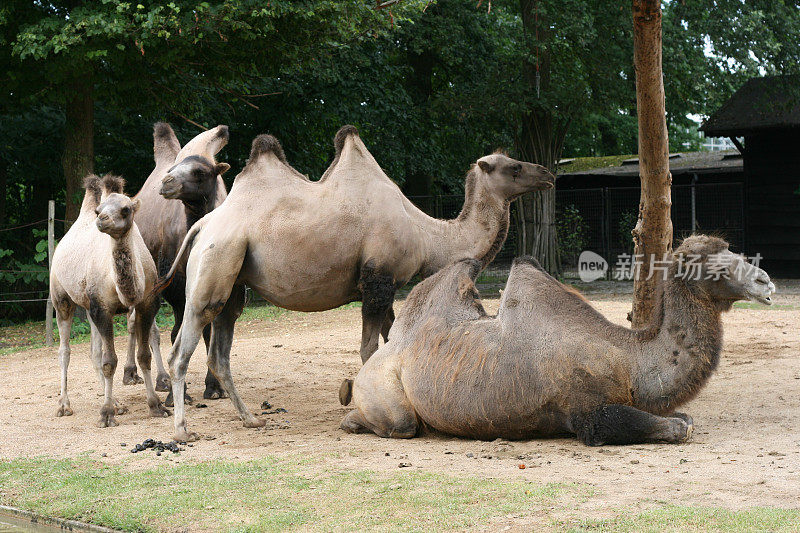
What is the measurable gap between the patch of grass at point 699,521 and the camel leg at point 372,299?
11.2ft

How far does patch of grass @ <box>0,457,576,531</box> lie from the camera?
445 centimetres

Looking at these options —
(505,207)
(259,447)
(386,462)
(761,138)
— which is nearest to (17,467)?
(259,447)

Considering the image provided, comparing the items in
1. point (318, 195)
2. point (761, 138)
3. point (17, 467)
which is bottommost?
point (17, 467)

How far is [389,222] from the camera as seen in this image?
293 inches

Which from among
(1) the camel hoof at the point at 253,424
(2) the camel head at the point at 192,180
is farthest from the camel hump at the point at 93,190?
(1) the camel hoof at the point at 253,424

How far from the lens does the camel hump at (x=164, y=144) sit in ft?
33.7

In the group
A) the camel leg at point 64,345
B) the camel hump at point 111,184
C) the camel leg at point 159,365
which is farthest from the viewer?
the camel leg at point 159,365

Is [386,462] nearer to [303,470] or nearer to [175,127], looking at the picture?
[303,470]

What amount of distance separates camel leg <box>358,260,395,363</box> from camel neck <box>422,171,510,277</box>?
0.54 metres

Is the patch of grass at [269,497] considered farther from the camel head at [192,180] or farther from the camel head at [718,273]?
the camel head at [192,180]

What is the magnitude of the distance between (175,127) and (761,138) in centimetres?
1277

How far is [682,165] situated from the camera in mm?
24781

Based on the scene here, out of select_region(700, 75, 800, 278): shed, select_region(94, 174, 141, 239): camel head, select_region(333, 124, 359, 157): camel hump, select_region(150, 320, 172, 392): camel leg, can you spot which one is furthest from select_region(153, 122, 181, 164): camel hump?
select_region(700, 75, 800, 278): shed

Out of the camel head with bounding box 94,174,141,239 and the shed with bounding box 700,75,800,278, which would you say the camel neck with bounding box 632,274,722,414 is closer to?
the camel head with bounding box 94,174,141,239
